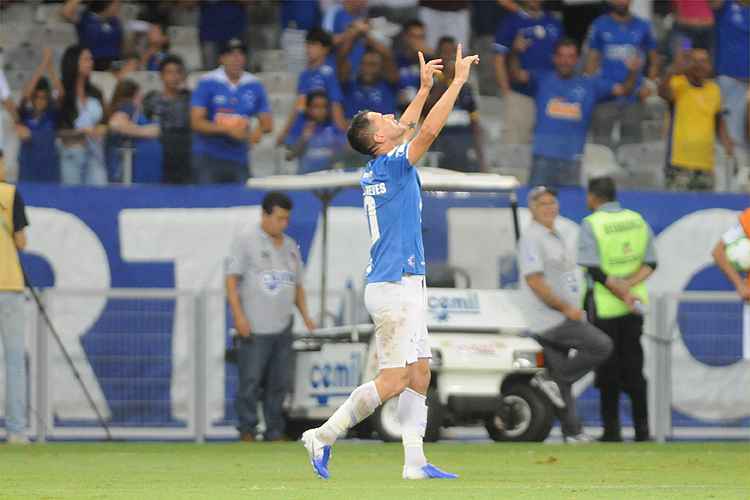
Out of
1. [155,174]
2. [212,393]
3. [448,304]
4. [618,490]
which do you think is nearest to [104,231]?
[155,174]

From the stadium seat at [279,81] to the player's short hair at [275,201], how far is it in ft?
12.4

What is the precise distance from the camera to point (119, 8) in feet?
64.4

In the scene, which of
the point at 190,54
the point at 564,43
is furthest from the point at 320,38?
the point at 564,43

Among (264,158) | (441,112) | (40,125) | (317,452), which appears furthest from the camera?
(40,125)

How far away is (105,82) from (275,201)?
412 centimetres

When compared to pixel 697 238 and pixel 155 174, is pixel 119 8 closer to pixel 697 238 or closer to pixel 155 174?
pixel 155 174

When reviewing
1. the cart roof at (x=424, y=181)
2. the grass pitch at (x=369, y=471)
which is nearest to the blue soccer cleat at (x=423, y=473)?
the grass pitch at (x=369, y=471)

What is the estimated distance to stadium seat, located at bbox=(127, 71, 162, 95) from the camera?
18094 millimetres

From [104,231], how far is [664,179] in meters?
5.23

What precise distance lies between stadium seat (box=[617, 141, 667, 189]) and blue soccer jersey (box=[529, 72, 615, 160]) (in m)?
0.44

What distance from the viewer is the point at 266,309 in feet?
49.4

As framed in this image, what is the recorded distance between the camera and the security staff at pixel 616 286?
1475cm

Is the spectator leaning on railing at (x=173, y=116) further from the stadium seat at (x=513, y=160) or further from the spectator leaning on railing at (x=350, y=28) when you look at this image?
the stadium seat at (x=513, y=160)

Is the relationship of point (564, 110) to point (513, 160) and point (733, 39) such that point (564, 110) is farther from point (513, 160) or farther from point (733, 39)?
point (733, 39)
